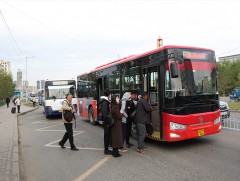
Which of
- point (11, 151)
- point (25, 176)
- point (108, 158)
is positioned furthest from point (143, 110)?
point (11, 151)

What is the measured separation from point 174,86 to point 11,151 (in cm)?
519

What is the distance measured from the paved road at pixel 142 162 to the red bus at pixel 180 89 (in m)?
0.57

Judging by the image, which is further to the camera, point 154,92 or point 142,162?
point 154,92

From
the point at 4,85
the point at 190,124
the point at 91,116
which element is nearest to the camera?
the point at 190,124

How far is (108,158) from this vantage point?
720cm

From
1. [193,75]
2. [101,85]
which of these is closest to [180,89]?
[193,75]

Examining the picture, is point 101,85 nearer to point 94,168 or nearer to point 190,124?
point 190,124

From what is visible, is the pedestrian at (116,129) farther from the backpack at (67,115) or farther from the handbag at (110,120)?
the backpack at (67,115)

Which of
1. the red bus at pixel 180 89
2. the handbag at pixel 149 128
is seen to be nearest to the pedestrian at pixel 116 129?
the handbag at pixel 149 128

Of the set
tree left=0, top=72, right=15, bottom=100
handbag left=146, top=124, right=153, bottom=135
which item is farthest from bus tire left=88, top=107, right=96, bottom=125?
tree left=0, top=72, right=15, bottom=100

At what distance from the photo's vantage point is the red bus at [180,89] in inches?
293

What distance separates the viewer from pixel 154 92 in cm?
808

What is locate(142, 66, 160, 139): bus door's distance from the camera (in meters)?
7.92

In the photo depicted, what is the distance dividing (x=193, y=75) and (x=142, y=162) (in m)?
2.93
